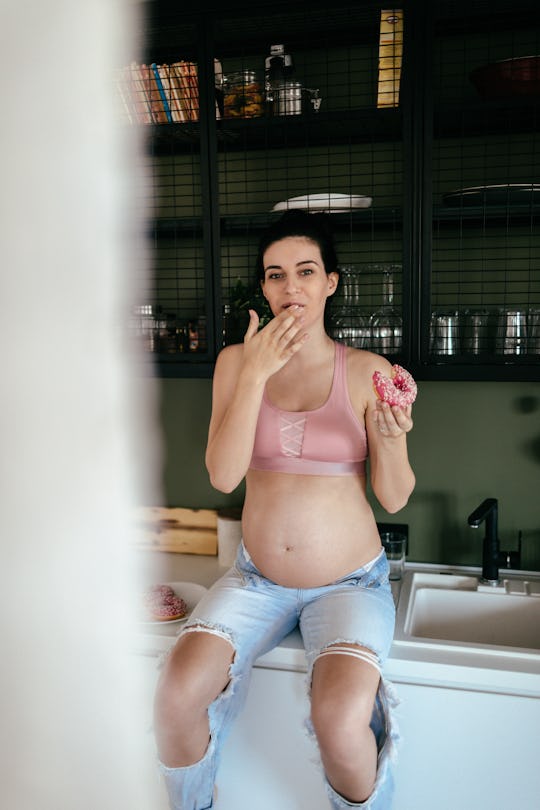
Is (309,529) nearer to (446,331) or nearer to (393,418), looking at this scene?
(393,418)

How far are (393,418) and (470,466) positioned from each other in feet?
1.90

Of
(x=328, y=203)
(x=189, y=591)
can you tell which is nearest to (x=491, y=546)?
(x=189, y=591)

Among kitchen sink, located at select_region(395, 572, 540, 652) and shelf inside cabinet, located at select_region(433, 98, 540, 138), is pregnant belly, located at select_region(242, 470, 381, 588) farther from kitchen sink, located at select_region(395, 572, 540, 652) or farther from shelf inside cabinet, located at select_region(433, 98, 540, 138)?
shelf inside cabinet, located at select_region(433, 98, 540, 138)

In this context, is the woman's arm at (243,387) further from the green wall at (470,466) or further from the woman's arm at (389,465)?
the green wall at (470,466)

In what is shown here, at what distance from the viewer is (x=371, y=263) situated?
1.37 metres

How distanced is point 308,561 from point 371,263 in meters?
0.61

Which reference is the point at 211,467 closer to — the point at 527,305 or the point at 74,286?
the point at 527,305

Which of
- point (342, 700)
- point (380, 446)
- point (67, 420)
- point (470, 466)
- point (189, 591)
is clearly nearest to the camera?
point (67, 420)

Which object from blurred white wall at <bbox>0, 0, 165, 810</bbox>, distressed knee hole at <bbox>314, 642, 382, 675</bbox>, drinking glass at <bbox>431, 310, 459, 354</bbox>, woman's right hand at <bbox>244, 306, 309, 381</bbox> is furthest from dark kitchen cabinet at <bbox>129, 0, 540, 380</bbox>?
blurred white wall at <bbox>0, 0, 165, 810</bbox>

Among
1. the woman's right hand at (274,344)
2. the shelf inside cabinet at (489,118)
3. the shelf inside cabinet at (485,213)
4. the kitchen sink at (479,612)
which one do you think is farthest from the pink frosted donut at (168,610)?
the shelf inside cabinet at (489,118)

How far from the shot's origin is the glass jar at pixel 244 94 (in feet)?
4.25

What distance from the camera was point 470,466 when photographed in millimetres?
1498

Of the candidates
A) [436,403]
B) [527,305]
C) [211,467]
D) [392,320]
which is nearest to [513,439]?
[436,403]

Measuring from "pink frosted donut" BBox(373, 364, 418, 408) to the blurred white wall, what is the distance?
0.75 meters
